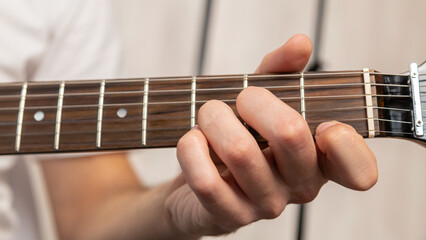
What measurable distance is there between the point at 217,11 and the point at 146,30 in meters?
0.26

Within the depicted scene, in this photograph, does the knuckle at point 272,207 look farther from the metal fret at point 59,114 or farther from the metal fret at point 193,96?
the metal fret at point 59,114

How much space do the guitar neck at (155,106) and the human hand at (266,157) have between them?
0.03 meters

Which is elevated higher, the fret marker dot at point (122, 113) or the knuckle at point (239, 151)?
the fret marker dot at point (122, 113)

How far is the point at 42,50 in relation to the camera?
694 mm

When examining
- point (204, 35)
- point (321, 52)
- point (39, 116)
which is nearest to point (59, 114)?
point (39, 116)

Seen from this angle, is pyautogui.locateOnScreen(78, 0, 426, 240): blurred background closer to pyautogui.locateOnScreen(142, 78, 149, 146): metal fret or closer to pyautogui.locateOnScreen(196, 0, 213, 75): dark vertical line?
pyautogui.locateOnScreen(196, 0, 213, 75): dark vertical line

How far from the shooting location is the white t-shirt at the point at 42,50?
64 cm

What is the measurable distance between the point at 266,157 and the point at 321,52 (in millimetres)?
883

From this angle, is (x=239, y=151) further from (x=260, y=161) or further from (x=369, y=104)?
(x=369, y=104)

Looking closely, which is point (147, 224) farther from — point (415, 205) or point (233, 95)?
point (415, 205)

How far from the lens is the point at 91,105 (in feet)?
1.34

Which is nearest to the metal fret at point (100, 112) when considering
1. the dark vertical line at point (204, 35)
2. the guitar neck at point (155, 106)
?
the guitar neck at point (155, 106)

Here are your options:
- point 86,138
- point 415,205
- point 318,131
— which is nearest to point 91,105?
point 86,138

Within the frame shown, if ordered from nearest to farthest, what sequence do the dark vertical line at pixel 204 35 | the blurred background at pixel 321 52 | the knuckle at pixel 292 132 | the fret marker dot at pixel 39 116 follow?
1. the knuckle at pixel 292 132
2. the fret marker dot at pixel 39 116
3. the dark vertical line at pixel 204 35
4. the blurred background at pixel 321 52
